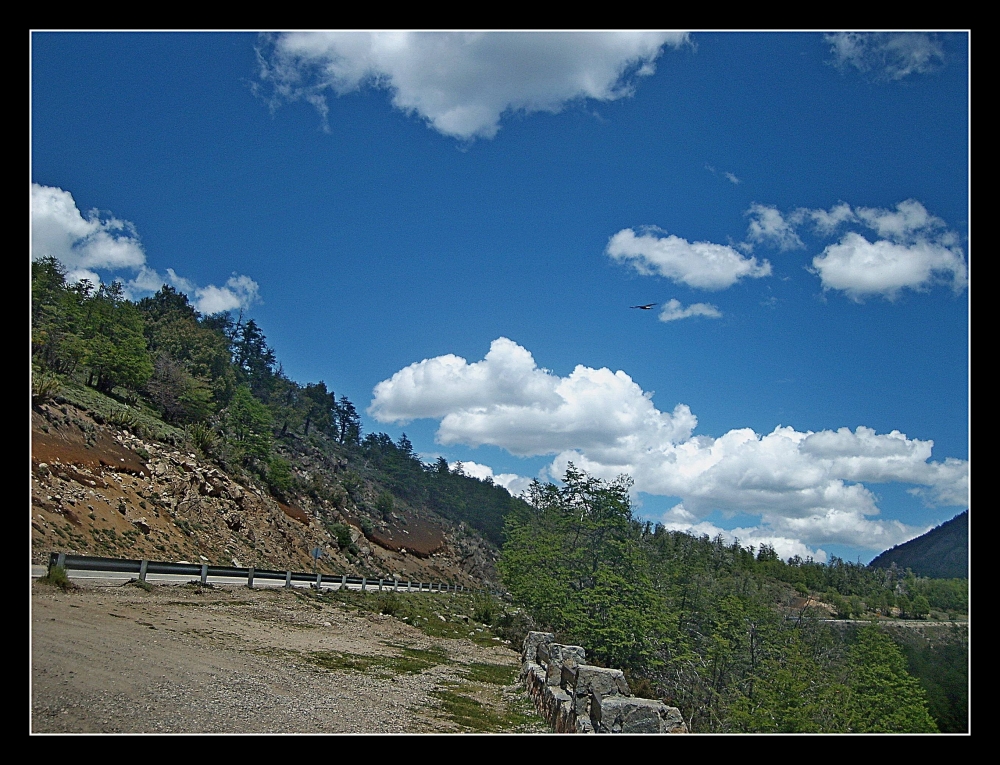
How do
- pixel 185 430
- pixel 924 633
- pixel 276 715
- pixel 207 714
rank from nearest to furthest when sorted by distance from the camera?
pixel 207 714, pixel 276 715, pixel 185 430, pixel 924 633

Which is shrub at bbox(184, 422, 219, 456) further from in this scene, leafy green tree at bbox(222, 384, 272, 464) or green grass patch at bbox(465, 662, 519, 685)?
green grass patch at bbox(465, 662, 519, 685)

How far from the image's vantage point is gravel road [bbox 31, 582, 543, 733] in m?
8.94

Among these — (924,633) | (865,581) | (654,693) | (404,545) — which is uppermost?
(654,693)

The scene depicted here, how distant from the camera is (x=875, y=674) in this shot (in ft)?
125

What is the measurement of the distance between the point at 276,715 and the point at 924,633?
292 feet

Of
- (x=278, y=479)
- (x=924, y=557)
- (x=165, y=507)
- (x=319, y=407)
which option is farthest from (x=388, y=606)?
(x=924, y=557)

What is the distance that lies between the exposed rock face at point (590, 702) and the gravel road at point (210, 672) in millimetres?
1000

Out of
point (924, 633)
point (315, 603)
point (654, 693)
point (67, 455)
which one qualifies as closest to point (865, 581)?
point (924, 633)

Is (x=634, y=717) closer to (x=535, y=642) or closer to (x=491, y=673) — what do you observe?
(x=535, y=642)

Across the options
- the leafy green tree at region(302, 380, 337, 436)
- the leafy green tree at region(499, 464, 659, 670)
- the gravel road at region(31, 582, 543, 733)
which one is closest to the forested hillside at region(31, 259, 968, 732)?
the leafy green tree at region(499, 464, 659, 670)

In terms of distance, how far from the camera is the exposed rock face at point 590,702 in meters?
10.9

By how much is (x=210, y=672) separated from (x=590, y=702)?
7229mm
